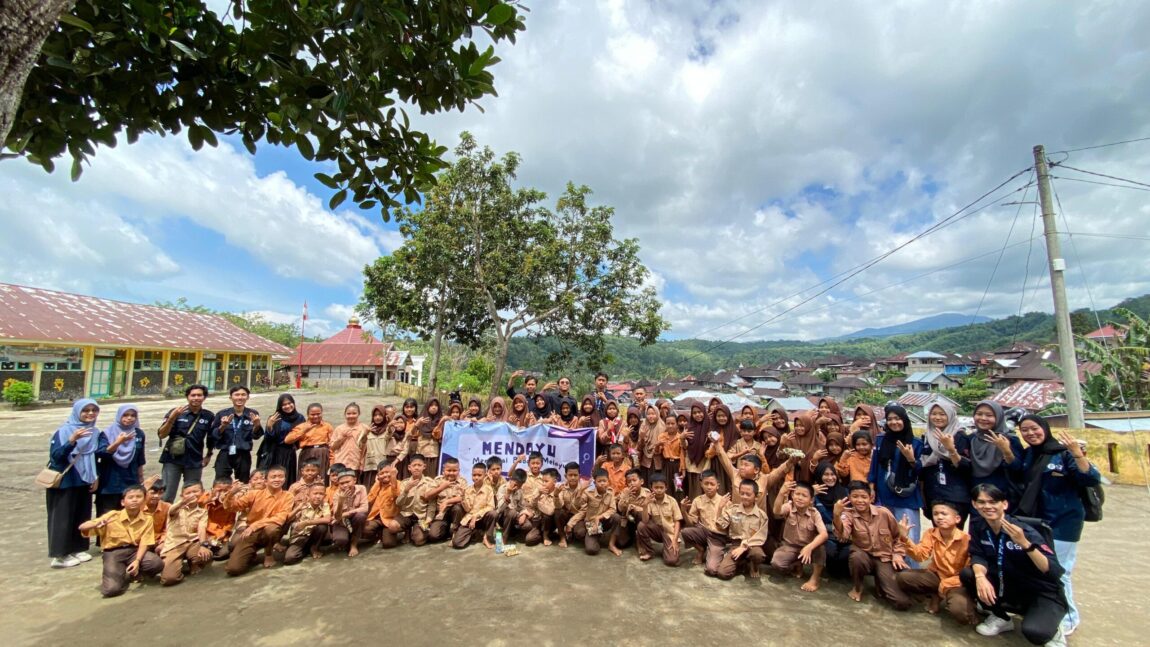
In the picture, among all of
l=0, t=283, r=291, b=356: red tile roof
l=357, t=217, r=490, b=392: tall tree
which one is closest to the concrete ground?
l=357, t=217, r=490, b=392: tall tree

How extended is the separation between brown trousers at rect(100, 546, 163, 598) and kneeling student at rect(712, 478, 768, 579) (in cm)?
504

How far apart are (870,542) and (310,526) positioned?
5.23 meters

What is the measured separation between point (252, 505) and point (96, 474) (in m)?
1.49

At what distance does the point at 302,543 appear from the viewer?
5016 millimetres

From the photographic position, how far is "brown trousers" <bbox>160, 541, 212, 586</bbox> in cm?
439

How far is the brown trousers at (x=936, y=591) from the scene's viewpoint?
3742mm

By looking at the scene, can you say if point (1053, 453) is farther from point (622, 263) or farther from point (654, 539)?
point (622, 263)

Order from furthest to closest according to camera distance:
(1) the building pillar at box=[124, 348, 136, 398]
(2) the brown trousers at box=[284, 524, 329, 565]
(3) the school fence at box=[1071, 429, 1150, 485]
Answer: (1) the building pillar at box=[124, 348, 136, 398] < (3) the school fence at box=[1071, 429, 1150, 485] < (2) the brown trousers at box=[284, 524, 329, 565]

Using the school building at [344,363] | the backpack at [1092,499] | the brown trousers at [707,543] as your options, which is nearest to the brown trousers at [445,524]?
the brown trousers at [707,543]

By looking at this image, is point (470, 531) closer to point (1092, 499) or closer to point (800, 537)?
point (800, 537)

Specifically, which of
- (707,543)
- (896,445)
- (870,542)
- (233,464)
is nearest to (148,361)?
(233,464)

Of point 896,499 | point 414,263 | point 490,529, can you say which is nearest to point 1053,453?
point 896,499

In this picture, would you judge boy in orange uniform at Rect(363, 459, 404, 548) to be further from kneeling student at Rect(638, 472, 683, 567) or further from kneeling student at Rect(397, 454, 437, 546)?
kneeling student at Rect(638, 472, 683, 567)

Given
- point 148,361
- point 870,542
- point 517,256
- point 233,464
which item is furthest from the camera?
point 148,361
